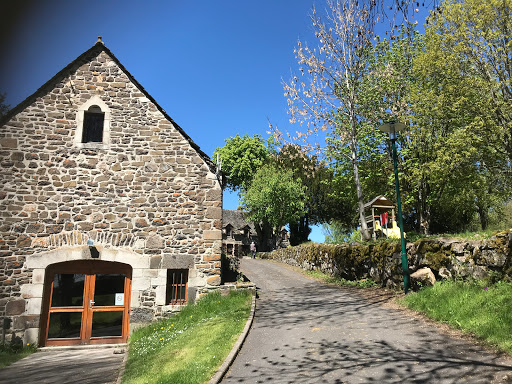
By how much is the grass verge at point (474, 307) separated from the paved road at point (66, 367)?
7500mm

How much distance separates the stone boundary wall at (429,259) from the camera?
7.93 metres

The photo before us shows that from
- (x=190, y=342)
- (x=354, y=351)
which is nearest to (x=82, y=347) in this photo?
(x=190, y=342)

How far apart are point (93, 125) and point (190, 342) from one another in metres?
8.27

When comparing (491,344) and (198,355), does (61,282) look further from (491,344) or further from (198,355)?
(491,344)

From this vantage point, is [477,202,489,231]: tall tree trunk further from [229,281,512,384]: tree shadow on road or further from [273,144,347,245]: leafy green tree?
[229,281,512,384]: tree shadow on road

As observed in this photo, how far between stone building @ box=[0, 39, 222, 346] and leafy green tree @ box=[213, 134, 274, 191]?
34.8 meters

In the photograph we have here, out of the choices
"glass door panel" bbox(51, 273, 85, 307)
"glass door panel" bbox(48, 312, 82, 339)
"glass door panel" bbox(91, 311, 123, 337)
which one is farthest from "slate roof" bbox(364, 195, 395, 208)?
"glass door panel" bbox(48, 312, 82, 339)

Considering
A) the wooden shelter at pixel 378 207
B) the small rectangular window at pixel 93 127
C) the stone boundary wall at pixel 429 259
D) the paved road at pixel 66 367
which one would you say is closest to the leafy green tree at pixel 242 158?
the wooden shelter at pixel 378 207

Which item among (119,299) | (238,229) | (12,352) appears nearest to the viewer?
(12,352)

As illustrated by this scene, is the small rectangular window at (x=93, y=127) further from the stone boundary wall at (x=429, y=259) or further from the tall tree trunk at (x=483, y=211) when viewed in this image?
the tall tree trunk at (x=483, y=211)

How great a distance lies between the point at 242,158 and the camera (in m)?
48.0

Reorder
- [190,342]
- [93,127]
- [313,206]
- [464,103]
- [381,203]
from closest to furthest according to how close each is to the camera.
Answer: [190,342] → [93,127] → [464,103] → [381,203] → [313,206]

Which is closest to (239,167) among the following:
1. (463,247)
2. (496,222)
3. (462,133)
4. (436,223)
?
(436,223)

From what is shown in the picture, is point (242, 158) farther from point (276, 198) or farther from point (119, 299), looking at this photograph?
point (119, 299)
